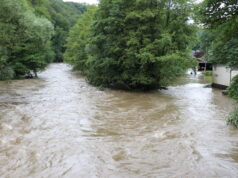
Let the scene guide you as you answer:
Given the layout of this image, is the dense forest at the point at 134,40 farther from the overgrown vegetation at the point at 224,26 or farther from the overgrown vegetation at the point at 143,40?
the overgrown vegetation at the point at 224,26

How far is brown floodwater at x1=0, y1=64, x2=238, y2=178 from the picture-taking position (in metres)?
5.81

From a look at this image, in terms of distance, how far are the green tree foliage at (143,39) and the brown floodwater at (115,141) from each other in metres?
5.15

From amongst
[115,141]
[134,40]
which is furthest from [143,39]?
[115,141]

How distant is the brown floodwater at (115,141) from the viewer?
229 inches

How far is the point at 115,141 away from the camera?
307 inches

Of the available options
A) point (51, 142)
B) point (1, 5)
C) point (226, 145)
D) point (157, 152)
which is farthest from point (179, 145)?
point (1, 5)

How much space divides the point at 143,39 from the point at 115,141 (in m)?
11.8

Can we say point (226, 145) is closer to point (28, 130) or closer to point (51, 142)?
point (51, 142)

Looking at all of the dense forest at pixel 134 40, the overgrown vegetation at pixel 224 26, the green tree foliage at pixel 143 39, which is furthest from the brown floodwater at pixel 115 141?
the green tree foliage at pixel 143 39

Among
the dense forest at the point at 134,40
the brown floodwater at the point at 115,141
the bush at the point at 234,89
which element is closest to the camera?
the bush at the point at 234,89

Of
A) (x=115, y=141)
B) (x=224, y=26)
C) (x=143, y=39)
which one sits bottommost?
(x=115, y=141)

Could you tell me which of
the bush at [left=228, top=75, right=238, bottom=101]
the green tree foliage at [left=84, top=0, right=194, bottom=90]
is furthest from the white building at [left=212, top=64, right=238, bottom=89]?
the bush at [left=228, top=75, right=238, bottom=101]

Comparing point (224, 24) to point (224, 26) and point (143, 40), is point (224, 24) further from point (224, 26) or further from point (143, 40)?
point (143, 40)

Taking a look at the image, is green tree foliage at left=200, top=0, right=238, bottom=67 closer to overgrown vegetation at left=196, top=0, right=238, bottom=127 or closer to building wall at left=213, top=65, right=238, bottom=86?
overgrown vegetation at left=196, top=0, right=238, bottom=127
